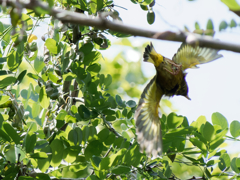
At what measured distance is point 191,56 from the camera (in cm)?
147

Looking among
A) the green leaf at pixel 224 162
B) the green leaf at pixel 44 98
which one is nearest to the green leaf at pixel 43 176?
the green leaf at pixel 44 98

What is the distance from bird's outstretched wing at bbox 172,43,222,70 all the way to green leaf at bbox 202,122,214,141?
0.61 m

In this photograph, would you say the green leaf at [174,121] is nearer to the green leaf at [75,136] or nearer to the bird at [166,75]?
the bird at [166,75]

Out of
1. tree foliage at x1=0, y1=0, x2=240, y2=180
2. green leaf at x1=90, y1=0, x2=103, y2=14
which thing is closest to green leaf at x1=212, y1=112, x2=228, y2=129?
tree foliage at x1=0, y1=0, x2=240, y2=180

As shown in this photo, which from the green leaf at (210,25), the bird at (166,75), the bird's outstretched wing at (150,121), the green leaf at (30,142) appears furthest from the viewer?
the bird at (166,75)

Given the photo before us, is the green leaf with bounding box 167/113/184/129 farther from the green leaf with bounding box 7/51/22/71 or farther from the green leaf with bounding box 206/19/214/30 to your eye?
the green leaf with bounding box 7/51/22/71

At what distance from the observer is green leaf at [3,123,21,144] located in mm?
816

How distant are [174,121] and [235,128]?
239 millimetres

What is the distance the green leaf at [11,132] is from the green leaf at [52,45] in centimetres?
29

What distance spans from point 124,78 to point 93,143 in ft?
7.58

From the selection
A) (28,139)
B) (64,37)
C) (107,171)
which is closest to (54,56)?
(64,37)

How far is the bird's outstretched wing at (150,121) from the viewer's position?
0.91m

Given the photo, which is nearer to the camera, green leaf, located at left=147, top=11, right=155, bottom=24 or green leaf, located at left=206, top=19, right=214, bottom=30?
green leaf, located at left=206, top=19, right=214, bottom=30

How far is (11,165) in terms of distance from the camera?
34.2 inches
